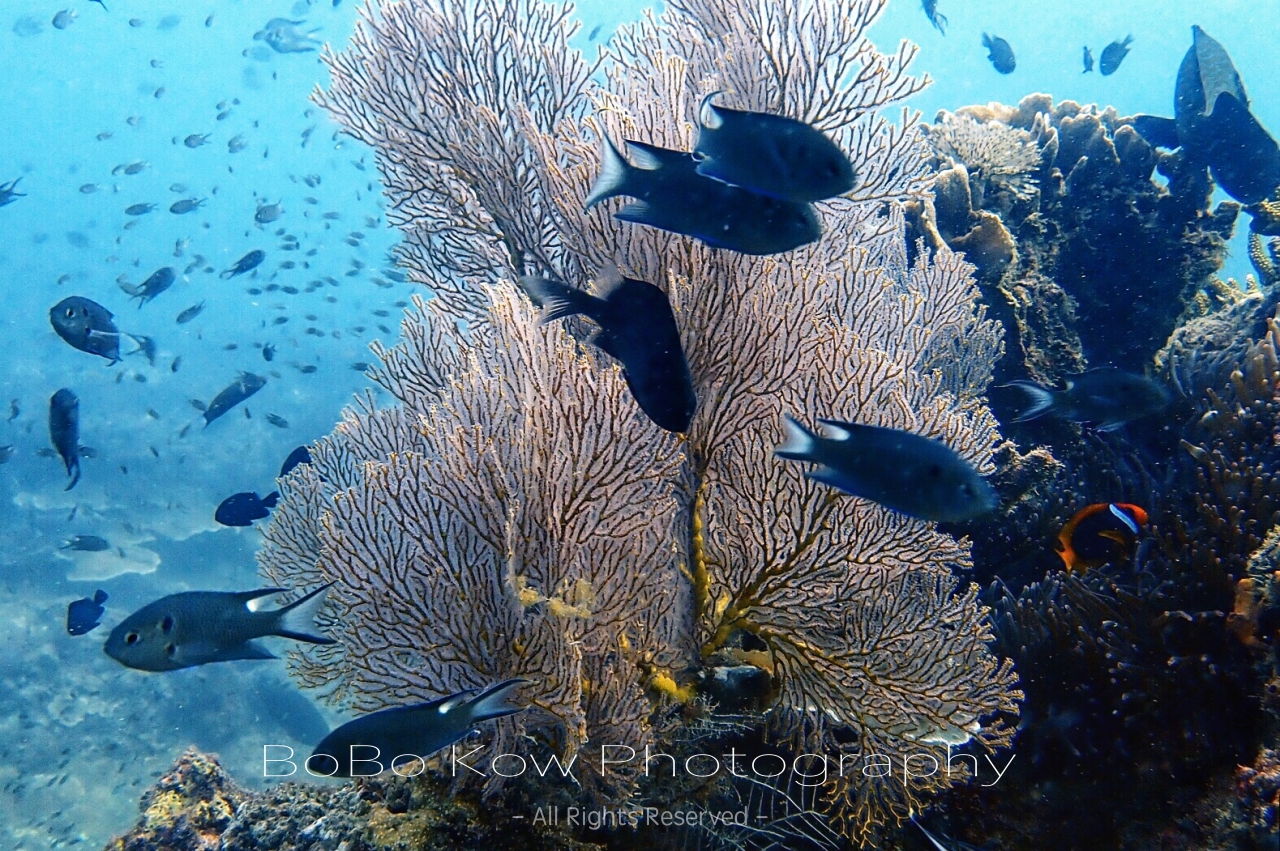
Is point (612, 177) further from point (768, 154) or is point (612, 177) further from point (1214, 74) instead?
point (1214, 74)

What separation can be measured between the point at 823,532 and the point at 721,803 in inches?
70.4

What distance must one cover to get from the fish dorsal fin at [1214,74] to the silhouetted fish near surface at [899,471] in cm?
865

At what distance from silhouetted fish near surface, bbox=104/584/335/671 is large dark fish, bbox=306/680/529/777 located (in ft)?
1.33

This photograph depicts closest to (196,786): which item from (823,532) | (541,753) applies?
(541,753)

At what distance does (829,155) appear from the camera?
233 cm

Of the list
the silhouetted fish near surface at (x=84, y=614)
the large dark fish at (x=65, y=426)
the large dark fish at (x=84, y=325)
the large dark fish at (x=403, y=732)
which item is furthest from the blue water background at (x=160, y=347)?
the large dark fish at (x=403, y=732)

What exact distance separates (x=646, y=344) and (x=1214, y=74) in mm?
9407

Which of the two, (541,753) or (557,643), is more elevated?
(557,643)

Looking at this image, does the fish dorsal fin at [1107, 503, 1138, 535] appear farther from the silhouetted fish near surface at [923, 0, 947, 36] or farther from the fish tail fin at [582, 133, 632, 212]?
the silhouetted fish near surface at [923, 0, 947, 36]

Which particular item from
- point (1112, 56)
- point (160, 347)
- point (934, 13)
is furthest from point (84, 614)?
point (160, 347)

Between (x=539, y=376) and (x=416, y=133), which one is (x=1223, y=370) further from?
(x=416, y=133)

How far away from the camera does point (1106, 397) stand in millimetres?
3920

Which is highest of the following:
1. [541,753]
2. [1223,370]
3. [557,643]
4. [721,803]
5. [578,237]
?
[578,237]

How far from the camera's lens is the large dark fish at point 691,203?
237cm
